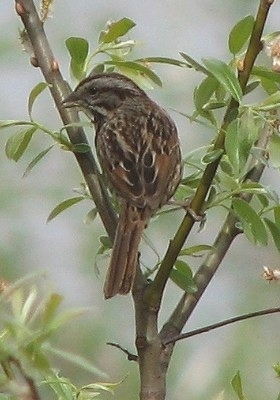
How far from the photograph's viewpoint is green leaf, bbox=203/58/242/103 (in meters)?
1.17

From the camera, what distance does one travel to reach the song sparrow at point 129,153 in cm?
144

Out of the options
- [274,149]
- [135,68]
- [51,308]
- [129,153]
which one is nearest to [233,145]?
[274,149]

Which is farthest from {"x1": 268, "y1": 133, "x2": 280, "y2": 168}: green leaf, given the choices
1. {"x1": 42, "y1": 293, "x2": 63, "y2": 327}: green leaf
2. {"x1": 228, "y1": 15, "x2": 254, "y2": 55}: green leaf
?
{"x1": 42, "y1": 293, "x2": 63, "y2": 327}: green leaf

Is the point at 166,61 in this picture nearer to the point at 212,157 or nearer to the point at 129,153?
the point at 212,157

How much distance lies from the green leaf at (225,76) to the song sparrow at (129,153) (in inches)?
8.7

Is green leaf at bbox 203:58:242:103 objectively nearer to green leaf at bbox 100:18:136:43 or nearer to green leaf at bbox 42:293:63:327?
green leaf at bbox 100:18:136:43

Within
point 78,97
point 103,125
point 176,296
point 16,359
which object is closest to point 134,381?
point 176,296

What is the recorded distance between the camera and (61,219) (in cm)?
333

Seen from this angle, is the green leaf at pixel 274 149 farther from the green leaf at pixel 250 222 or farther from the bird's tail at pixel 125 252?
the bird's tail at pixel 125 252

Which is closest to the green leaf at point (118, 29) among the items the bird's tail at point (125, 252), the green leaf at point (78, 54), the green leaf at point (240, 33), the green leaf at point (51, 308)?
the green leaf at point (78, 54)

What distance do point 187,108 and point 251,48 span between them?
1841 mm

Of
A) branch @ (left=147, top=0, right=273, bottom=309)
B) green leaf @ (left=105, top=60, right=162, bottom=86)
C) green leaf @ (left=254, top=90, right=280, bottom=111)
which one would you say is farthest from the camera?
green leaf @ (left=105, top=60, right=162, bottom=86)

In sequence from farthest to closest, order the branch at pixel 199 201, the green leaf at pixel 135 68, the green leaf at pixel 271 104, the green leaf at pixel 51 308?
1. the green leaf at pixel 135 68
2. the green leaf at pixel 271 104
3. the branch at pixel 199 201
4. the green leaf at pixel 51 308

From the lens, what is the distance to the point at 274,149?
132 centimetres
